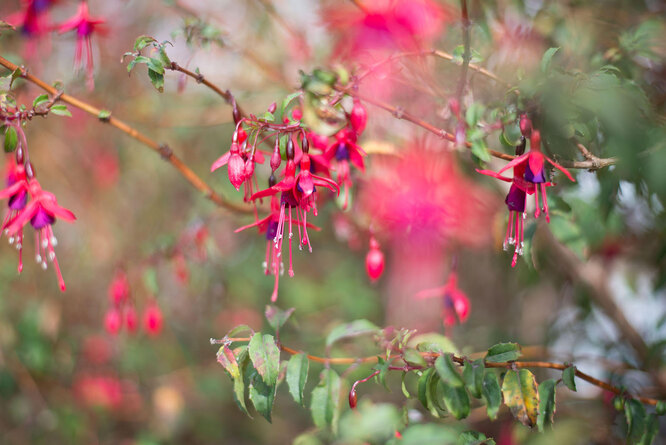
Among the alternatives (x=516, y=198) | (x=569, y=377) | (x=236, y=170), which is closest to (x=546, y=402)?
(x=569, y=377)

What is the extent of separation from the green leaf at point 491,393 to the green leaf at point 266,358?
251 mm

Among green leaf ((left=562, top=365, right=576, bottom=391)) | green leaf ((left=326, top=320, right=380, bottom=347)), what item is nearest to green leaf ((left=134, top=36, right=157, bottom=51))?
green leaf ((left=326, top=320, right=380, bottom=347))

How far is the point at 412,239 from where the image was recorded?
1402 mm

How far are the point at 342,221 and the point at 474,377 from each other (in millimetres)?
635

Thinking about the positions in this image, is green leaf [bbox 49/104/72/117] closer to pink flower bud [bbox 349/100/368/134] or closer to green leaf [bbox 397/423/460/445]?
pink flower bud [bbox 349/100/368/134]

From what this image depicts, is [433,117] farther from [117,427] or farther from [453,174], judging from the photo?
[117,427]

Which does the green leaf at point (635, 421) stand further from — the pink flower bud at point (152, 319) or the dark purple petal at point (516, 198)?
the pink flower bud at point (152, 319)

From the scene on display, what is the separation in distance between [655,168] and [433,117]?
553 millimetres

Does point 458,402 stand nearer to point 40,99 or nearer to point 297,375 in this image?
point 297,375

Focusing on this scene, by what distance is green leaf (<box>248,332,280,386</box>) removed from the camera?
65 cm

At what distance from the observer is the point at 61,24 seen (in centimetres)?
104

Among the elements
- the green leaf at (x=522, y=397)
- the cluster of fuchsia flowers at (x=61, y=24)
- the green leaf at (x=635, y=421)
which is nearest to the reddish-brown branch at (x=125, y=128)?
the cluster of fuchsia flowers at (x=61, y=24)

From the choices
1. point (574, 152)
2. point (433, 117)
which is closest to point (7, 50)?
point (433, 117)

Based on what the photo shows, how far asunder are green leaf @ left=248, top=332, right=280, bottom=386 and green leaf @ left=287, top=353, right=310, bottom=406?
0.11ft
